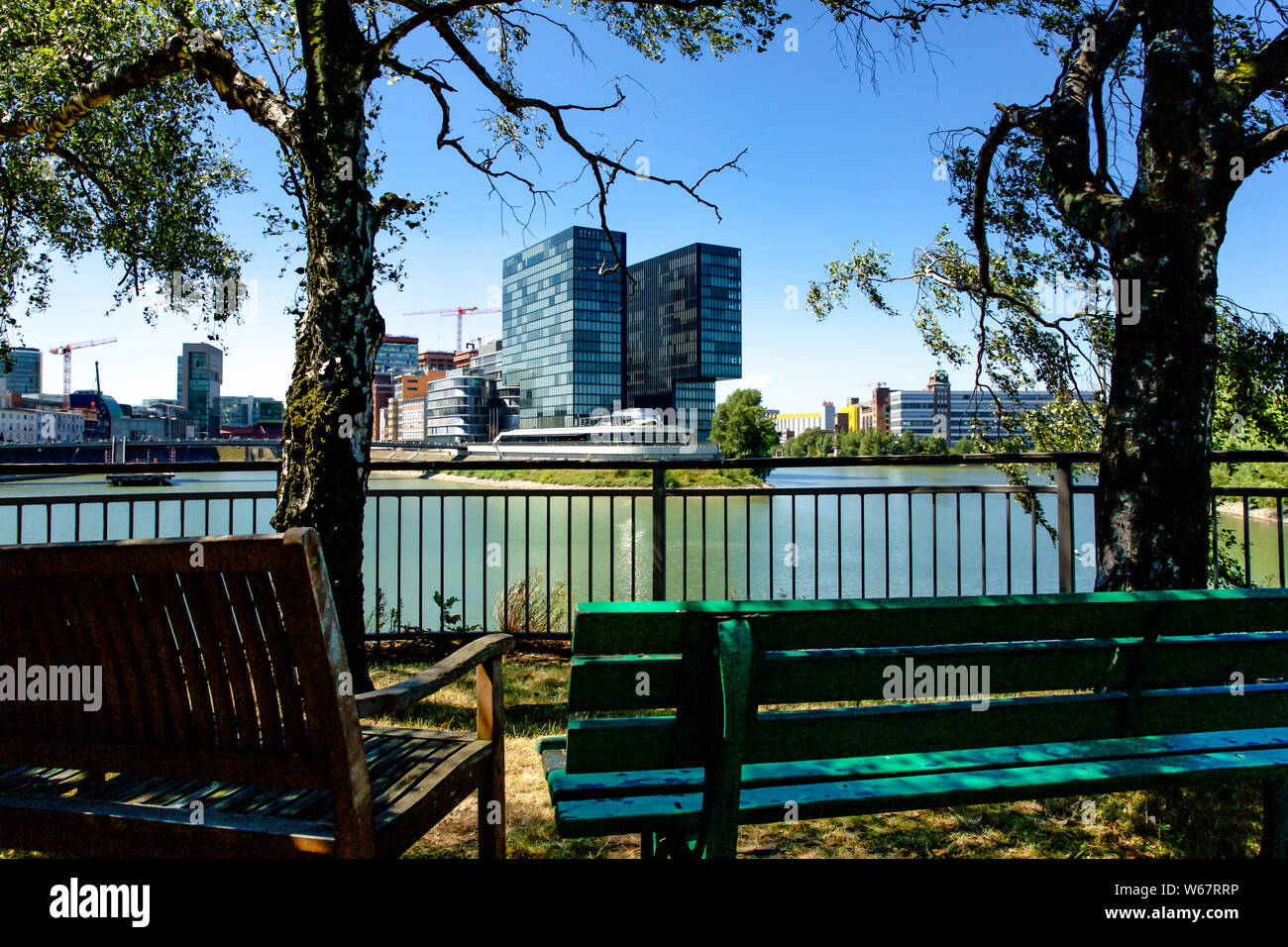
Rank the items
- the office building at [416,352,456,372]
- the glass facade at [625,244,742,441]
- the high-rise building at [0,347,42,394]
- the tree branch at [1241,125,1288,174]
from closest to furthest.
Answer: the tree branch at [1241,125,1288,174] → the high-rise building at [0,347,42,394] → the glass facade at [625,244,742,441] → the office building at [416,352,456,372]

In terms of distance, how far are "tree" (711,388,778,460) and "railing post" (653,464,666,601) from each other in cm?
4834

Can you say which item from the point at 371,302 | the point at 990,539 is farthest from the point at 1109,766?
the point at 990,539

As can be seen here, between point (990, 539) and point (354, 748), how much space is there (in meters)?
15.6

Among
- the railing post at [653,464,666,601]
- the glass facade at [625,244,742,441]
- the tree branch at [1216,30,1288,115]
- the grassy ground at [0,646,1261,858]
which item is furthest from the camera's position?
the glass facade at [625,244,742,441]

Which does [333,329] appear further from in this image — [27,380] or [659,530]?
[27,380]

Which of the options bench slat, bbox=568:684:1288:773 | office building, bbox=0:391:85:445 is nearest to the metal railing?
bench slat, bbox=568:684:1288:773

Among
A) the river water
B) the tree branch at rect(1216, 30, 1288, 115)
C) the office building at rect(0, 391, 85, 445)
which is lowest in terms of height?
the river water

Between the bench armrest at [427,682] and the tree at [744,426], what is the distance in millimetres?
50979

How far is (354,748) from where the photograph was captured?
1.50m

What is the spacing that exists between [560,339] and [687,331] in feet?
48.4

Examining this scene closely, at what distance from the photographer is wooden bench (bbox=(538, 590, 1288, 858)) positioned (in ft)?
5.18

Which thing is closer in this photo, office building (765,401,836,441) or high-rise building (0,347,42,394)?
high-rise building (0,347,42,394)

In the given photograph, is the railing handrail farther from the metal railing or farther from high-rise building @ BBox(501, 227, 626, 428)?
high-rise building @ BBox(501, 227, 626, 428)
